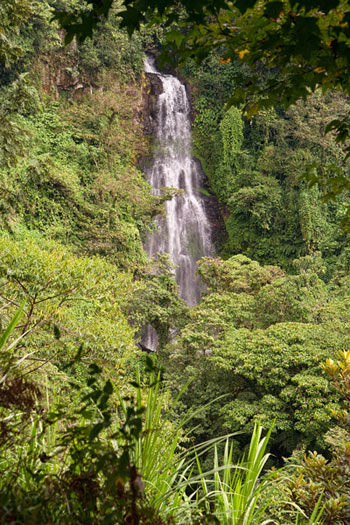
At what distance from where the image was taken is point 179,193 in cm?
1498

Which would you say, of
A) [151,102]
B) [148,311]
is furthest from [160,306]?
[151,102]

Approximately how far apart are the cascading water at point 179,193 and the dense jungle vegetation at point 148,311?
690mm

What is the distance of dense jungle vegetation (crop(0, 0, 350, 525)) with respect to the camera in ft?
3.79

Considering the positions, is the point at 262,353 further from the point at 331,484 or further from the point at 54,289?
the point at 331,484

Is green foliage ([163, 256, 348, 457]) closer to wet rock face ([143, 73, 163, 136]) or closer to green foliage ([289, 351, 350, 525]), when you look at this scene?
green foliage ([289, 351, 350, 525])

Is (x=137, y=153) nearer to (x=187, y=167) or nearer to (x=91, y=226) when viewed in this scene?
(x=187, y=167)

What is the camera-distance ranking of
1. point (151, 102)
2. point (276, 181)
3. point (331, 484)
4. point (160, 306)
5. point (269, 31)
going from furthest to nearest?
point (151, 102) < point (276, 181) < point (160, 306) < point (331, 484) < point (269, 31)

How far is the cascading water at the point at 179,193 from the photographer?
15422 mm

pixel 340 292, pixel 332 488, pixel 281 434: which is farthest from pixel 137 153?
pixel 332 488

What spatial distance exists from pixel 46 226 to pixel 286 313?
700 centimetres

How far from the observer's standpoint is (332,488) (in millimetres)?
2270

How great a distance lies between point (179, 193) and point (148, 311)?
5.36 meters

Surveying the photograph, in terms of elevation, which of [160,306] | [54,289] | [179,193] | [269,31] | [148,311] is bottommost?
[148,311]

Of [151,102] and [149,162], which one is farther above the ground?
[151,102]
